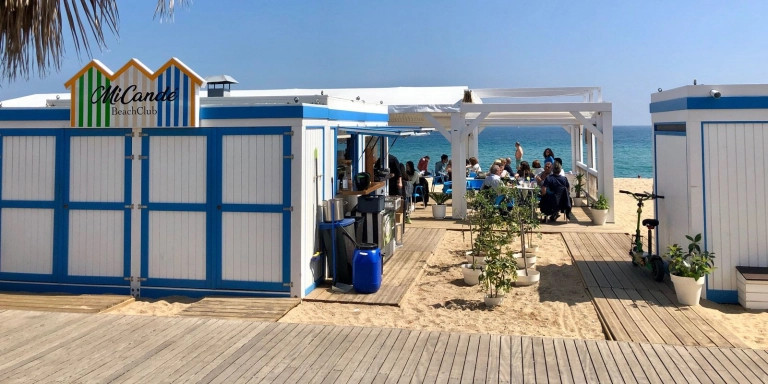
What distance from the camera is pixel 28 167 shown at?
676cm

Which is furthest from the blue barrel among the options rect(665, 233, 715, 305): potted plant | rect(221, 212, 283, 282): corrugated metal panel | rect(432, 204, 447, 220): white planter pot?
rect(432, 204, 447, 220): white planter pot

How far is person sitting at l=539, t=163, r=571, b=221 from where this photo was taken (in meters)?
11.5

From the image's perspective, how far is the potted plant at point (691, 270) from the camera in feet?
19.1

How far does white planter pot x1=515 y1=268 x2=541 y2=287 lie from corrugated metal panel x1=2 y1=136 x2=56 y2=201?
5389mm

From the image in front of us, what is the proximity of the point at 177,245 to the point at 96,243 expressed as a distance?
3.19 feet

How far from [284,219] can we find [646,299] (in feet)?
12.4

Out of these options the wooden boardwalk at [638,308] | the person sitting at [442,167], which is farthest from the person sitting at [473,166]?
the wooden boardwalk at [638,308]

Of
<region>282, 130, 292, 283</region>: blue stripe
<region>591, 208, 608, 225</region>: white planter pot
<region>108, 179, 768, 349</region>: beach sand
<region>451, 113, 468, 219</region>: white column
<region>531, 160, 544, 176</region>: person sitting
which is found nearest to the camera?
<region>108, 179, 768, 349</region>: beach sand

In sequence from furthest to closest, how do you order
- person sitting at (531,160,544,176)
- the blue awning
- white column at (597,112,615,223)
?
person sitting at (531,160,544,176) → white column at (597,112,615,223) → the blue awning

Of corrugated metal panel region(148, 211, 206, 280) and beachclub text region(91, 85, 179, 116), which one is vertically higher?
beachclub text region(91, 85, 179, 116)

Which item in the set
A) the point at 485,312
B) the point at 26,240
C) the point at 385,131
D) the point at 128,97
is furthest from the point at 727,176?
the point at 26,240

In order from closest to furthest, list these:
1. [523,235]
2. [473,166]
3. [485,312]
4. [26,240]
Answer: [485,312]
[26,240]
[523,235]
[473,166]

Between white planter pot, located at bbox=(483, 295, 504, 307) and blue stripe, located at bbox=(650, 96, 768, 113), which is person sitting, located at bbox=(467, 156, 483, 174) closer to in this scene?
blue stripe, located at bbox=(650, 96, 768, 113)

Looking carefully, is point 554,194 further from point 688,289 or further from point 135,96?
point 135,96
